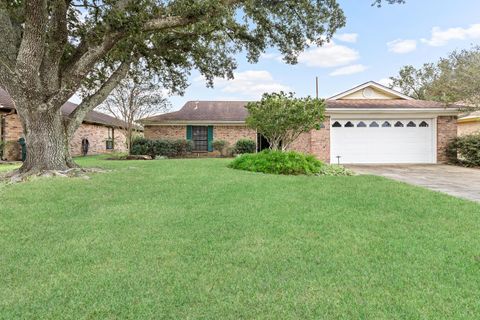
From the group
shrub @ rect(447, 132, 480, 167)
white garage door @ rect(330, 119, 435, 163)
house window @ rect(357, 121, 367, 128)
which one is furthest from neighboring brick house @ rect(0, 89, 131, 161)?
shrub @ rect(447, 132, 480, 167)

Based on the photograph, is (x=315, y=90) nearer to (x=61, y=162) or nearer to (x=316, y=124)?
(x=316, y=124)

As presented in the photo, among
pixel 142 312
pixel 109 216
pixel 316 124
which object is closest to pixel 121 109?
pixel 316 124

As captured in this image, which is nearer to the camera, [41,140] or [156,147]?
[41,140]

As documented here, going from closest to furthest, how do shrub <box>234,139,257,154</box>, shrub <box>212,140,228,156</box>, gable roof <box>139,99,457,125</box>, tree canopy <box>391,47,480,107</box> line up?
tree canopy <box>391,47,480,107</box> → gable roof <box>139,99,457,125</box> → shrub <box>234,139,257,154</box> → shrub <box>212,140,228,156</box>

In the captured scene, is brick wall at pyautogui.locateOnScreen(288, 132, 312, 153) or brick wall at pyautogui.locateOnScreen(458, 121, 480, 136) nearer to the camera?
brick wall at pyautogui.locateOnScreen(288, 132, 312, 153)

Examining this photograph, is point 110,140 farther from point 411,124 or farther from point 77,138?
point 411,124

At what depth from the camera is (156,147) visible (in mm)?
18109

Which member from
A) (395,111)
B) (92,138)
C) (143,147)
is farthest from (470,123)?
(92,138)

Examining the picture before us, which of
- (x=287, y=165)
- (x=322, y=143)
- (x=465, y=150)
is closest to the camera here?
(x=287, y=165)

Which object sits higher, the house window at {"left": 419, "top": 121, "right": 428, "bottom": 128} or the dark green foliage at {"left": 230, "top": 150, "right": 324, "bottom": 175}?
the house window at {"left": 419, "top": 121, "right": 428, "bottom": 128}

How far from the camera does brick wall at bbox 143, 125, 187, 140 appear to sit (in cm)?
1881

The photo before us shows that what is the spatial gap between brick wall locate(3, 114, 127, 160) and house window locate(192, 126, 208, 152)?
6.83 meters

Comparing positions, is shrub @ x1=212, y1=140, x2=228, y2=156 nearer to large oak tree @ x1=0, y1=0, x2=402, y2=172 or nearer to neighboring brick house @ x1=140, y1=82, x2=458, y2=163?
neighboring brick house @ x1=140, y1=82, x2=458, y2=163

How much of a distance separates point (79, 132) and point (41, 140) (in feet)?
41.1
